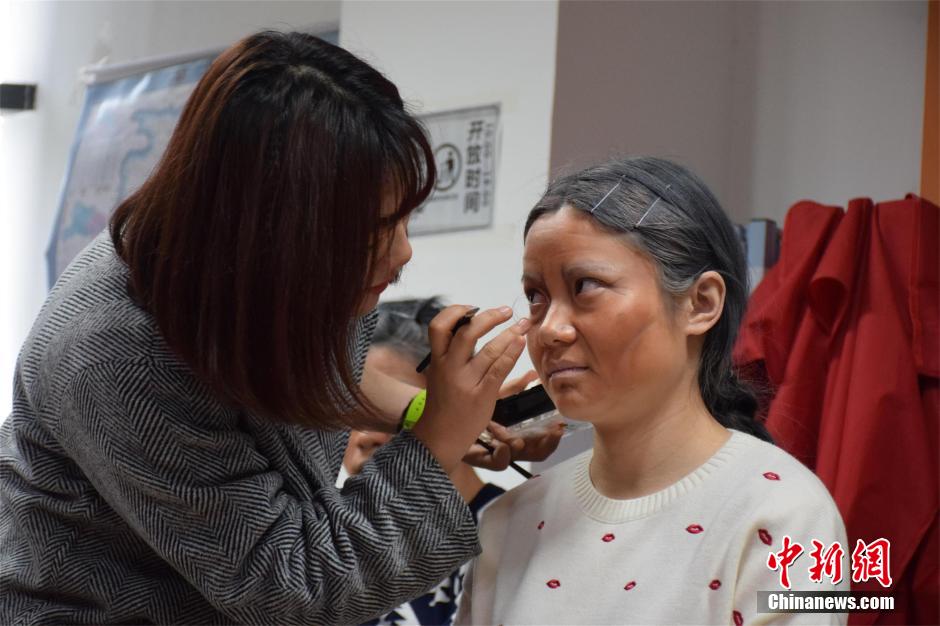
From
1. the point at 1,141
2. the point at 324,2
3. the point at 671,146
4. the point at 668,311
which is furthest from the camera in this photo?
the point at 1,141

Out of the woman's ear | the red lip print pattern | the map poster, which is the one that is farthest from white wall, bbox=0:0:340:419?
the red lip print pattern

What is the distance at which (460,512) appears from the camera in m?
1.15

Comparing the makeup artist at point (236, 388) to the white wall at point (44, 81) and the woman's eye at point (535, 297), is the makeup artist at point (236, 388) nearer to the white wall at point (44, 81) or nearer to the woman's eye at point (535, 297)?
the woman's eye at point (535, 297)

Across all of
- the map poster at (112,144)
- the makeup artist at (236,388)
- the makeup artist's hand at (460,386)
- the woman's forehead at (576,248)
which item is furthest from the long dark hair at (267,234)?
the map poster at (112,144)

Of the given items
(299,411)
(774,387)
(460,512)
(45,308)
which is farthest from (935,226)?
(45,308)

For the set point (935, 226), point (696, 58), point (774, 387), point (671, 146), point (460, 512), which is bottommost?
point (460, 512)

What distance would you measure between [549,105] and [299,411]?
1266mm

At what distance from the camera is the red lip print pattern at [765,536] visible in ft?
3.55

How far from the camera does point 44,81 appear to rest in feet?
11.6

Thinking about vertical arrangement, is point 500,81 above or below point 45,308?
above

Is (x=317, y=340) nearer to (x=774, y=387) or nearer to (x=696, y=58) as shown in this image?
(x=774, y=387)

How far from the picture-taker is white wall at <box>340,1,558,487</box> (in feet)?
7.34

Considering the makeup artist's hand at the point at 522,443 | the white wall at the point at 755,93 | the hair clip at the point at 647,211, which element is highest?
the white wall at the point at 755,93

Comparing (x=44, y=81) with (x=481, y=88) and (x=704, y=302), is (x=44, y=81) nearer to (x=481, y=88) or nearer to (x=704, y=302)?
(x=481, y=88)
